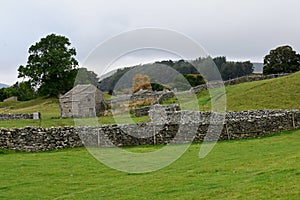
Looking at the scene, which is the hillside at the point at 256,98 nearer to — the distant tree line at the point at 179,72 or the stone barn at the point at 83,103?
the distant tree line at the point at 179,72

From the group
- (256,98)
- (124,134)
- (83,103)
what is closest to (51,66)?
(83,103)

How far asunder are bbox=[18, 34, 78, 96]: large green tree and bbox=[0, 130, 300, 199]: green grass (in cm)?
5407

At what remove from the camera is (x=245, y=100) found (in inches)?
1563

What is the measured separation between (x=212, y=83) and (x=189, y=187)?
4384 cm

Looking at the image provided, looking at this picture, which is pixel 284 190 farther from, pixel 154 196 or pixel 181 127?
pixel 181 127

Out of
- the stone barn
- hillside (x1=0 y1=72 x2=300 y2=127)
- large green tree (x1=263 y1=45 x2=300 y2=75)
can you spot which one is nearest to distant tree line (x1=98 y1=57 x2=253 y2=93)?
hillside (x1=0 y1=72 x2=300 y2=127)

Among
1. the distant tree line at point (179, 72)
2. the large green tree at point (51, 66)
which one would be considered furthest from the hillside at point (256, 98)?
the large green tree at point (51, 66)

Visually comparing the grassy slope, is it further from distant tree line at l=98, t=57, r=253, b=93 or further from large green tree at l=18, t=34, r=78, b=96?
large green tree at l=18, t=34, r=78, b=96

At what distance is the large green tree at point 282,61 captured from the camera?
77.2m

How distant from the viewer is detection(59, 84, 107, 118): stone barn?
153ft

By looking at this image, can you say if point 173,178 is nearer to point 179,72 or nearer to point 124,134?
point 124,134

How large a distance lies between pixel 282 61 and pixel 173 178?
232 feet

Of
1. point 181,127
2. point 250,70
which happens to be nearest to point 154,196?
point 181,127

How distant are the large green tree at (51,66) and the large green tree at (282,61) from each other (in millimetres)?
34866
